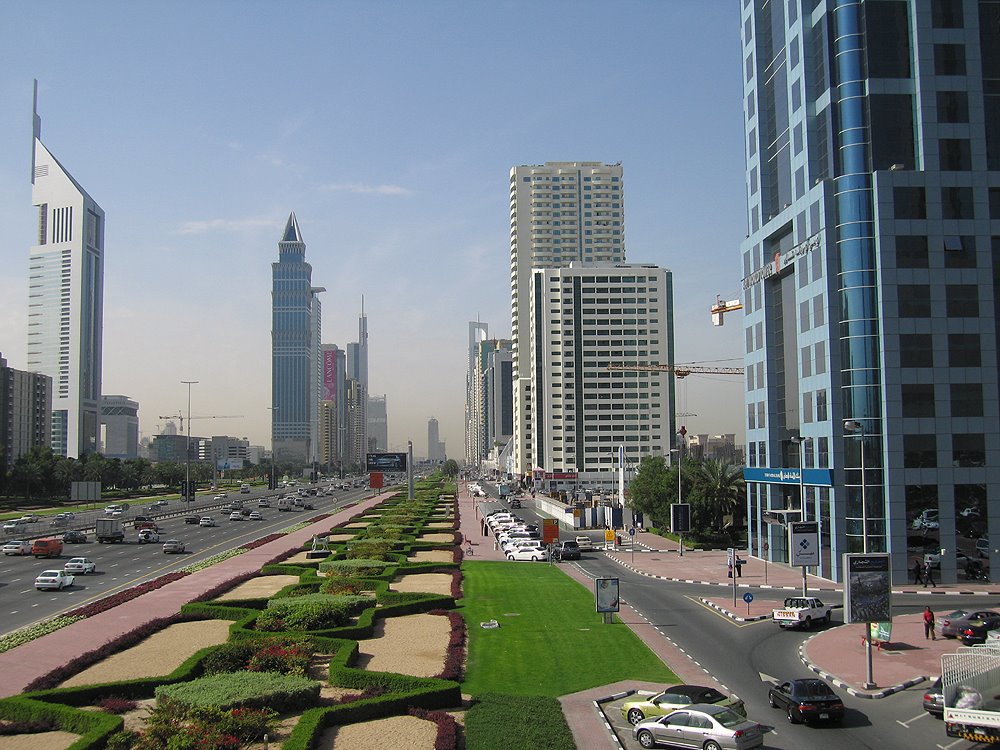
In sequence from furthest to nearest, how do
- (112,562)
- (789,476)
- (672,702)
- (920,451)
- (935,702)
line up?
1. (112,562)
2. (789,476)
3. (920,451)
4. (935,702)
5. (672,702)

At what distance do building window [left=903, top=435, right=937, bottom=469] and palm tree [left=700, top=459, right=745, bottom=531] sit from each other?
24933mm

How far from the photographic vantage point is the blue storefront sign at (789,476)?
53497mm

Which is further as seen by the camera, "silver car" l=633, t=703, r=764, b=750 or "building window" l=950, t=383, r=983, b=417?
"building window" l=950, t=383, r=983, b=417

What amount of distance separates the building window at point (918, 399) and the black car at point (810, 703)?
31207 millimetres

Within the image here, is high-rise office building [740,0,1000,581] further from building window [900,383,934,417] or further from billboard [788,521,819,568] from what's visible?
billboard [788,521,819,568]

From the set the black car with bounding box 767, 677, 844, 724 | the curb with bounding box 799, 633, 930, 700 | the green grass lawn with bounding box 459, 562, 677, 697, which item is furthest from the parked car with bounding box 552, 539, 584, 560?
the black car with bounding box 767, 677, 844, 724

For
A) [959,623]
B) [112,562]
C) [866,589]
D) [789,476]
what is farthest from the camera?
[112,562]

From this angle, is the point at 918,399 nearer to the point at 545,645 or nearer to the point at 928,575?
the point at 928,575

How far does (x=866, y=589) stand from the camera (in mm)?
29594

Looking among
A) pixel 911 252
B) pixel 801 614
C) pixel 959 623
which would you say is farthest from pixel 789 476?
pixel 959 623

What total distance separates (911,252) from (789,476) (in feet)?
55.3

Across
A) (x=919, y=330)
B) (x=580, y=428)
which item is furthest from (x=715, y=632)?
(x=580, y=428)

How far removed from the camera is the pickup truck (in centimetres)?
3894

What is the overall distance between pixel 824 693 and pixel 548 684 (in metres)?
8.58
